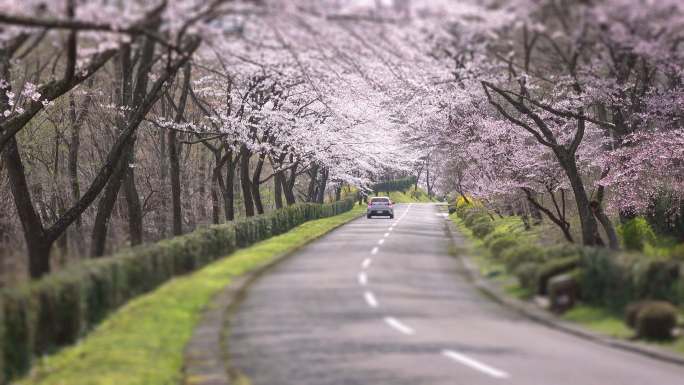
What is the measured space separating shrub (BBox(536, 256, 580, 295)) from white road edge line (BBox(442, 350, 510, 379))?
672cm

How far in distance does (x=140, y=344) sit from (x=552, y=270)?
942 cm

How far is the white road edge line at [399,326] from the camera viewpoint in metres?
14.0

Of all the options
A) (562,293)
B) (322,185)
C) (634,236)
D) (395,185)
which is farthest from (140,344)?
(395,185)

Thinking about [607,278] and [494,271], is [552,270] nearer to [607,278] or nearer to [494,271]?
[607,278]

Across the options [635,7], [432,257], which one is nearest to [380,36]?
[635,7]

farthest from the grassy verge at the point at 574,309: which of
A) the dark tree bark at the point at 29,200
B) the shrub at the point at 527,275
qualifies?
the dark tree bark at the point at 29,200

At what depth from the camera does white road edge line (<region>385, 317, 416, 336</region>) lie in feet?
46.1

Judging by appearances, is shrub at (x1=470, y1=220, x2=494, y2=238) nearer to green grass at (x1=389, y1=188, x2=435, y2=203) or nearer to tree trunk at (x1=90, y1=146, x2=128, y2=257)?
tree trunk at (x1=90, y1=146, x2=128, y2=257)

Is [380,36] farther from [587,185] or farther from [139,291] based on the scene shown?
[587,185]

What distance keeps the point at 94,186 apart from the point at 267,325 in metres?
9.78

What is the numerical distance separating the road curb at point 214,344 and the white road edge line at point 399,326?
8.97 ft

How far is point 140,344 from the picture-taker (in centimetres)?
1252

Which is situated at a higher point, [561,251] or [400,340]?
[561,251]

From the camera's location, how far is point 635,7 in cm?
1292
